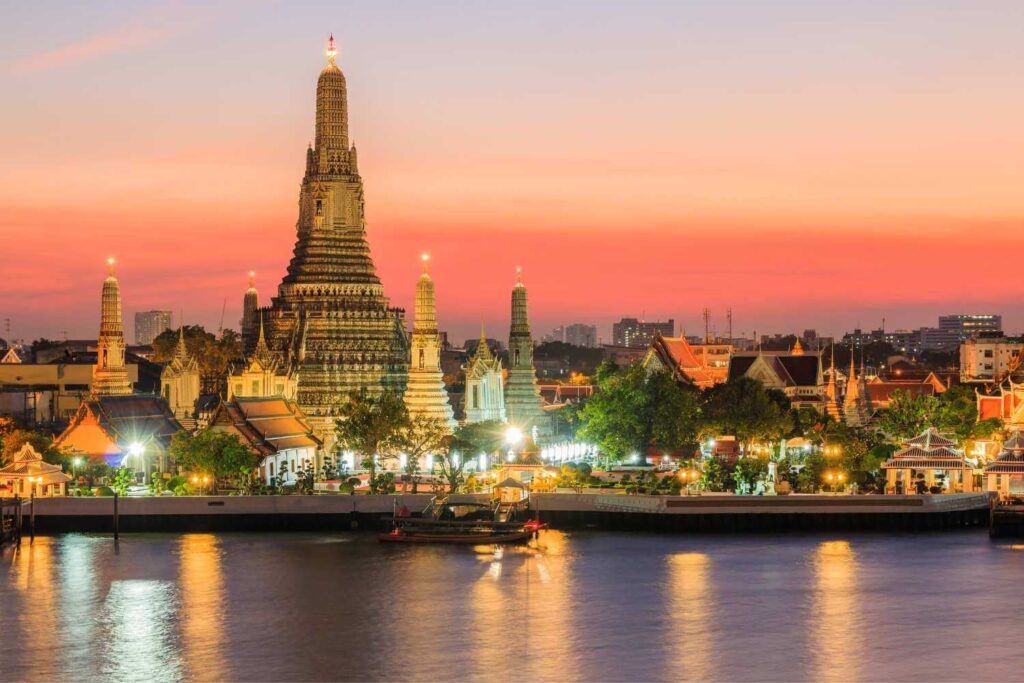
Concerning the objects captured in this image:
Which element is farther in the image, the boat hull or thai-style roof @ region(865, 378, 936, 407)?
thai-style roof @ region(865, 378, 936, 407)

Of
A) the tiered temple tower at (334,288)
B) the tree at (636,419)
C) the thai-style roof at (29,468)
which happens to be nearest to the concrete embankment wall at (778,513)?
the tree at (636,419)

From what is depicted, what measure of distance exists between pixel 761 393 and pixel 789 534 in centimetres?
2195

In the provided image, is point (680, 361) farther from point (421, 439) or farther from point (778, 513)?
point (778, 513)

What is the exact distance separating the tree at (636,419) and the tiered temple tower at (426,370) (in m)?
6.69

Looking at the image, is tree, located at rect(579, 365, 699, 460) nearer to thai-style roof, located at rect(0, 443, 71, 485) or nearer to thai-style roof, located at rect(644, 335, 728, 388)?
thai-style roof, located at rect(0, 443, 71, 485)

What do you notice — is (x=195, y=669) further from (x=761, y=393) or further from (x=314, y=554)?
(x=761, y=393)

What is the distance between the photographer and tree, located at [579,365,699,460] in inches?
3354

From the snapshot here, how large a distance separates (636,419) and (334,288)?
56.5 ft

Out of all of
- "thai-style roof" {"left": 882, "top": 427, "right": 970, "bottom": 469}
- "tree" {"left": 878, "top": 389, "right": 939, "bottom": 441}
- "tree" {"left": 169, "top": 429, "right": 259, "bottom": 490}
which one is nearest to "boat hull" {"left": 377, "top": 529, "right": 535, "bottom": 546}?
"tree" {"left": 169, "top": 429, "right": 259, "bottom": 490}

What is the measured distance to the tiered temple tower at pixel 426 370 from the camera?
86375 mm

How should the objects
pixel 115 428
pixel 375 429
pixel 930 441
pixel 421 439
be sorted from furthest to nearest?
pixel 421 439 < pixel 375 429 < pixel 115 428 < pixel 930 441

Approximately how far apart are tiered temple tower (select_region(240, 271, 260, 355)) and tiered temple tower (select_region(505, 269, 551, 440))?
13232 millimetres

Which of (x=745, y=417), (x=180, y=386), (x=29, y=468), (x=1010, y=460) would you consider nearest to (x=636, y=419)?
(x=745, y=417)

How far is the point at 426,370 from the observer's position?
87000 millimetres
